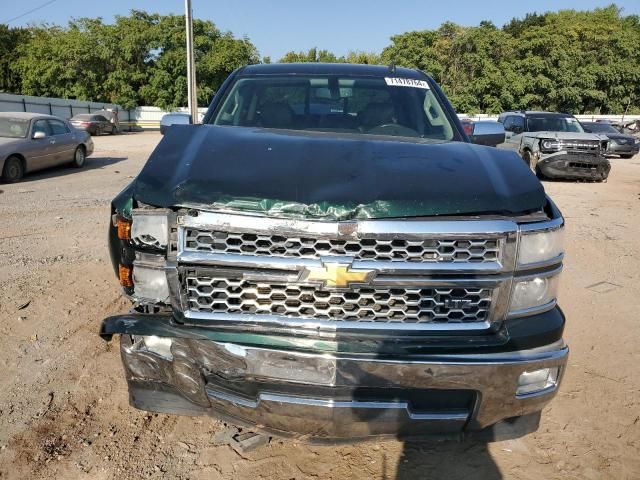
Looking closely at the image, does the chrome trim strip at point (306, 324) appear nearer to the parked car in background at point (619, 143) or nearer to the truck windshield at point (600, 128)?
the truck windshield at point (600, 128)

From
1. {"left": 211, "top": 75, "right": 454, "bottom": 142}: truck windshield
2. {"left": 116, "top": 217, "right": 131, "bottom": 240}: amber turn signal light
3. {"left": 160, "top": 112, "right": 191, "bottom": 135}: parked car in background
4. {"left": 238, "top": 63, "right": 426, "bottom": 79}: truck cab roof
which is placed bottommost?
{"left": 116, "top": 217, "right": 131, "bottom": 240}: amber turn signal light

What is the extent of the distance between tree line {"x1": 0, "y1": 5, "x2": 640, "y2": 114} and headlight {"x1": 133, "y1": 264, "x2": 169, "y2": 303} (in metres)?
44.1

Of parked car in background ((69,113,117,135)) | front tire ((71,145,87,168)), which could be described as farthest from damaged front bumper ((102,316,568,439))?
parked car in background ((69,113,117,135))

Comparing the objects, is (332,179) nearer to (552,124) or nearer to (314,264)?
(314,264)

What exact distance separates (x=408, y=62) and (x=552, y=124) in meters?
Result: 42.5

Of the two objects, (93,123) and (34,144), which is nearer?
(34,144)

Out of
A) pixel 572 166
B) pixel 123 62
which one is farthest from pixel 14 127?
pixel 123 62

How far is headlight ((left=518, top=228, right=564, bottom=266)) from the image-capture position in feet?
6.87

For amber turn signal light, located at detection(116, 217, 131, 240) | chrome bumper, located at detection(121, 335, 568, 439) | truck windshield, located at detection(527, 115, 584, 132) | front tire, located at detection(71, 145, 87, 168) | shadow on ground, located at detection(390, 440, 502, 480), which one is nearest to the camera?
chrome bumper, located at detection(121, 335, 568, 439)

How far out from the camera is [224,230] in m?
2.04

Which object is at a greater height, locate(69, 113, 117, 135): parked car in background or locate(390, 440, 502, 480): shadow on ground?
locate(390, 440, 502, 480): shadow on ground

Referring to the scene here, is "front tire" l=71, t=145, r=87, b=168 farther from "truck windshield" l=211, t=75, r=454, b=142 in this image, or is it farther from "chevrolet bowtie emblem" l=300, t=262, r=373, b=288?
"chevrolet bowtie emblem" l=300, t=262, r=373, b=288

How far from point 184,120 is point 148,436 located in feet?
7.49

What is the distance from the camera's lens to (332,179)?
7.01 ft
